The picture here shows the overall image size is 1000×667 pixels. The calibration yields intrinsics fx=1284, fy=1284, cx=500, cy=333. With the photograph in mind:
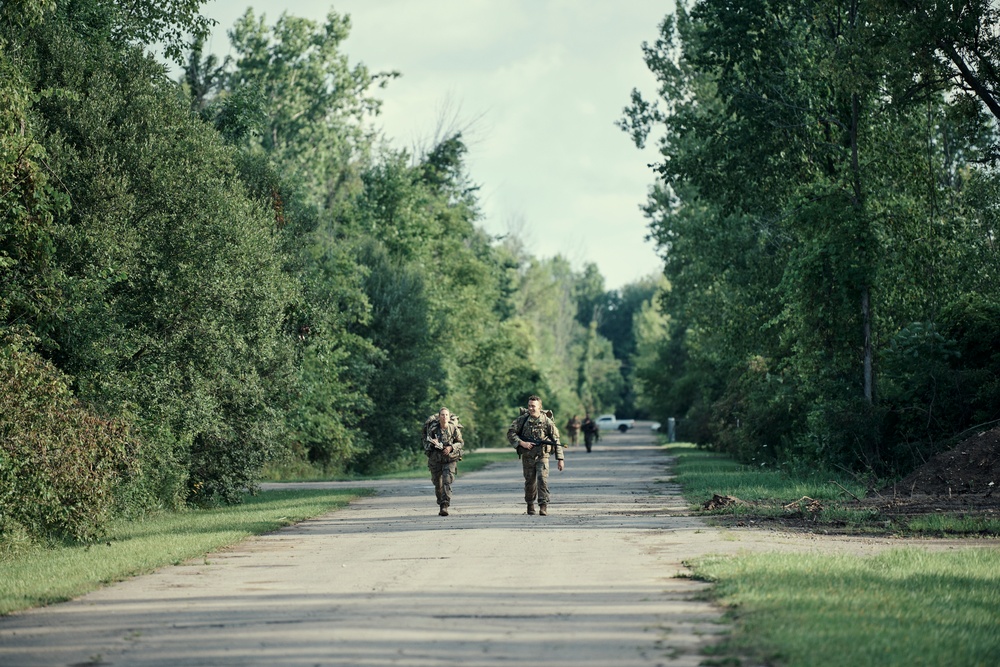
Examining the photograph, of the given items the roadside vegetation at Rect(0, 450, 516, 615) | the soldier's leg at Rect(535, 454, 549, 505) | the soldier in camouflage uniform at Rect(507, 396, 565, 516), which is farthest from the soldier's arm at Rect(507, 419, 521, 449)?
the roadside vegetation at Rect(0, 450, 516, 615)

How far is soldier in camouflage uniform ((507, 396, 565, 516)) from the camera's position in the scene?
2255 centimetres

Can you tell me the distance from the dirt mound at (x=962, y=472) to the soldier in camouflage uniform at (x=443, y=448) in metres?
8.29

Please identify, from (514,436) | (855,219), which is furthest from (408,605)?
(855,219)

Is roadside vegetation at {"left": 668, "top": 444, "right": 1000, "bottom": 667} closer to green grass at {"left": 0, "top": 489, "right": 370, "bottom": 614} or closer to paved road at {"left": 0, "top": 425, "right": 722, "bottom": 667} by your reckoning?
paved road at {"left": 0, "top": 425, "right": 722, "bottom": 667}

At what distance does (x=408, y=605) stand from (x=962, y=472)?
607 inches

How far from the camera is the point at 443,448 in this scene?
→ 22.9 meters

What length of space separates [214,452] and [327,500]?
2.79m

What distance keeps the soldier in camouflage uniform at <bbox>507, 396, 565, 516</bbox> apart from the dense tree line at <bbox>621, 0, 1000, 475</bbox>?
9399 millimetres

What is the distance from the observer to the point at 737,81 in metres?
34.7

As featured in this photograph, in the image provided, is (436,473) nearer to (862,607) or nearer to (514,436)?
(514,436)

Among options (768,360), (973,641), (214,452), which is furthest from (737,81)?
(973,641)

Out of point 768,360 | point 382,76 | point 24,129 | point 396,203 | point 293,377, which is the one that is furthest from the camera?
point 382,76

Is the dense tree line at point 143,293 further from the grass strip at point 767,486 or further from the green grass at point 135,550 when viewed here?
the grass strip at point 767,486

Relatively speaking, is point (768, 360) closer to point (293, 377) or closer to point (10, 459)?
point (293, 377)
